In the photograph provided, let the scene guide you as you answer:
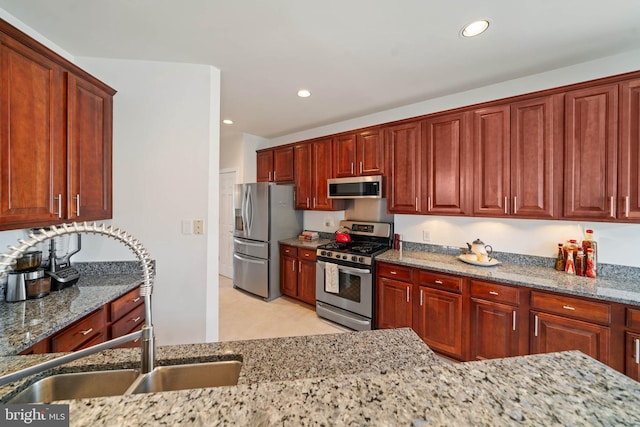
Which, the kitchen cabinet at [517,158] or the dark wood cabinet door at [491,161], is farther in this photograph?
the dark wood cabinet door at [491,161]

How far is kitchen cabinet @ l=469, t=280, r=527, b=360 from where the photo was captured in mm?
1954

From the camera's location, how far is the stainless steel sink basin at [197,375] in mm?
844

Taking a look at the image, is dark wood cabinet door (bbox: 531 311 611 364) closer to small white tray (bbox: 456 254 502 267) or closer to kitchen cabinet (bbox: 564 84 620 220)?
small white tray (bbox: 456 254 502 267)

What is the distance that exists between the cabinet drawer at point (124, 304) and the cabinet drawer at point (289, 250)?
78.4 inches

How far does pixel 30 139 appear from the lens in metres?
1.44

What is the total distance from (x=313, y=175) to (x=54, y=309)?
9.50 ft

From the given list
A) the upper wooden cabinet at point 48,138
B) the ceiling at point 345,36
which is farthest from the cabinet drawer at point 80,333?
the ceiling at point 345,36

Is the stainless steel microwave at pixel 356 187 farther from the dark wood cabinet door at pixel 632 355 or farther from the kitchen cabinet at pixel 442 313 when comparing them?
the dark wood cabinet door at pixel 632 355

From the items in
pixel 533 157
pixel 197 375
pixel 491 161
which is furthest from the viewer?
pixel 491 161

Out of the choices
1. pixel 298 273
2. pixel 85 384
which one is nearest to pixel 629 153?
pixel 85 384

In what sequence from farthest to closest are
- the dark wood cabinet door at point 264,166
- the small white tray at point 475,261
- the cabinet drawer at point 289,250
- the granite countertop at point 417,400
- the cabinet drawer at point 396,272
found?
the dark wood cabinet door at point 264,166
the cabinet drawer at point 289,250
the cabinet drawer at point 396,272
the small white tray at point 475,261
the granite countertop at point 417,400

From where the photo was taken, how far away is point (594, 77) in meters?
2.05

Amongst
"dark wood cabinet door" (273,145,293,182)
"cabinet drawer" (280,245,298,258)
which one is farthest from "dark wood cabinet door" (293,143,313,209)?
"cabinet drawer" (280,245,298,258)

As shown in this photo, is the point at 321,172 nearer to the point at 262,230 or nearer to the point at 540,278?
the point at 262,230
